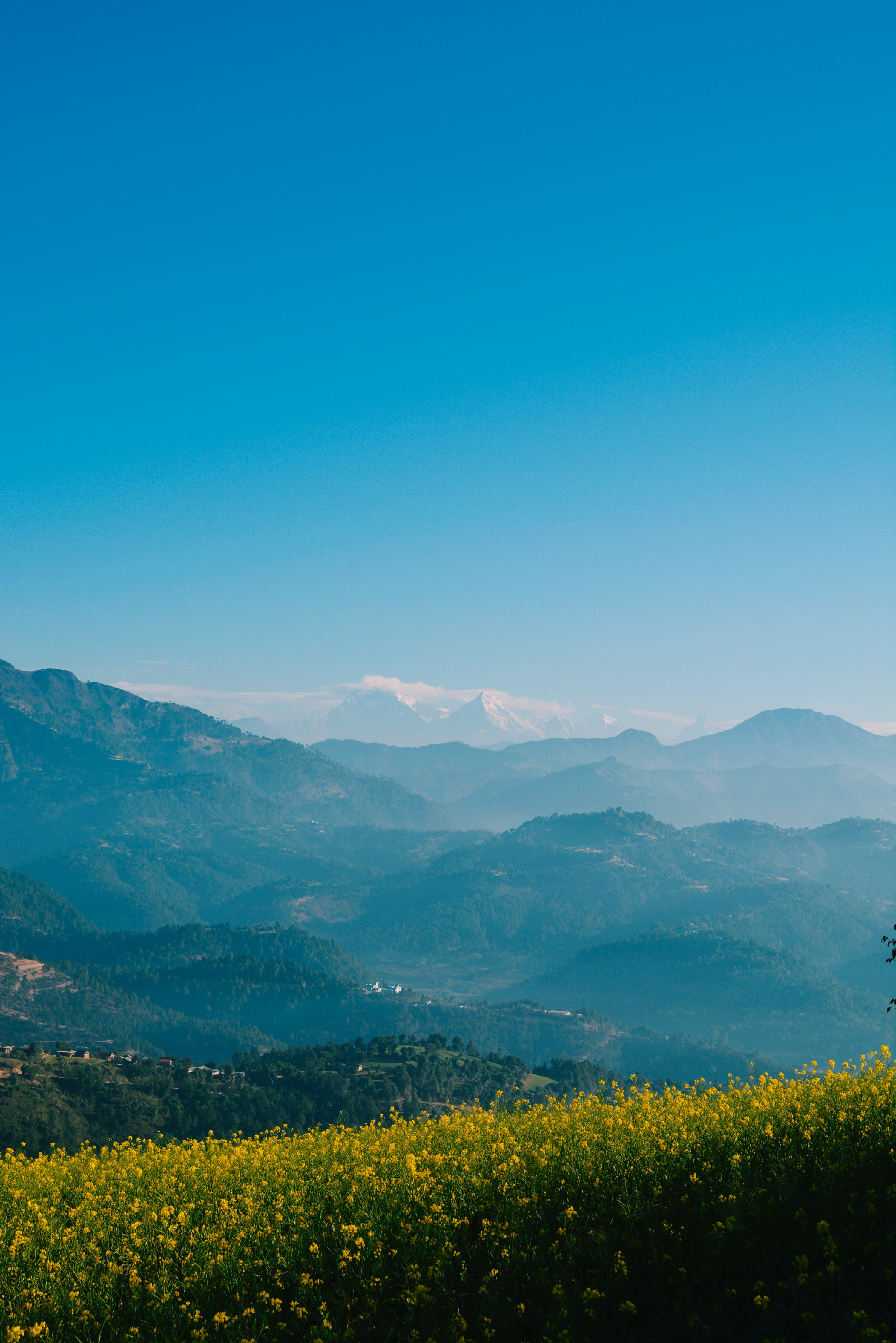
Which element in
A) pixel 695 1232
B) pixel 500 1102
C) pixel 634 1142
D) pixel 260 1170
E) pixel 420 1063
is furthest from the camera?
pixel 420 1063

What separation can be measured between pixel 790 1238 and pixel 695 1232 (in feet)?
4.83

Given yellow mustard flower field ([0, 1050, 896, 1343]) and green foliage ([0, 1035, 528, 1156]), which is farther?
green foliage ([0, 1035, 528, 1156])

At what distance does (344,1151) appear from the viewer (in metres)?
19.7

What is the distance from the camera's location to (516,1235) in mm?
13461

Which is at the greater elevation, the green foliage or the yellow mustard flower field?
the yellow mustard flower field

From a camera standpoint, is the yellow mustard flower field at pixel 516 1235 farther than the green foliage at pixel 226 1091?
No

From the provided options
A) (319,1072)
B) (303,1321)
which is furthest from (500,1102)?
(319,1072)

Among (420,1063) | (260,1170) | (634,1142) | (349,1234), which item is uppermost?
(634,1142)

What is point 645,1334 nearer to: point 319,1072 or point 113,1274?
point 113,1274

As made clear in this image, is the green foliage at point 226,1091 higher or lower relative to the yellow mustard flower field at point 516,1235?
lower

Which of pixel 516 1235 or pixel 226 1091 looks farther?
pixel 226 1091

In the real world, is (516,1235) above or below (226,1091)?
above

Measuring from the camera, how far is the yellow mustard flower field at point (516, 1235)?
11.5 metres

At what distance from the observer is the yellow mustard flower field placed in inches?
453
